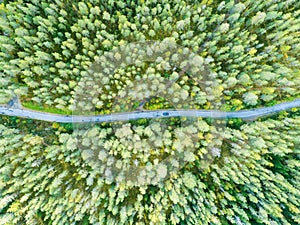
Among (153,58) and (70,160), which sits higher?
(153,58)

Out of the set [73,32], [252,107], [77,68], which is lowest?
[252,107]

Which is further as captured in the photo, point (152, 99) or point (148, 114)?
point (148, 114)

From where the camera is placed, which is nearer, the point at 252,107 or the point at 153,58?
the point at 153,58

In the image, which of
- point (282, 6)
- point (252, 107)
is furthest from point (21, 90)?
point (282, 6)

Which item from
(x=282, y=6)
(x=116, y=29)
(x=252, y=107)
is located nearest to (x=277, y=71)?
(x=252, y=107)

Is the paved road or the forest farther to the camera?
the paved road

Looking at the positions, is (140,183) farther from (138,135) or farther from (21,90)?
(21,90)

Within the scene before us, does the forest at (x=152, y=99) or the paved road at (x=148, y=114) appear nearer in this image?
the forest at (x=152, y=99)

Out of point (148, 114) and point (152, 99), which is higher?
point (152, 99)
